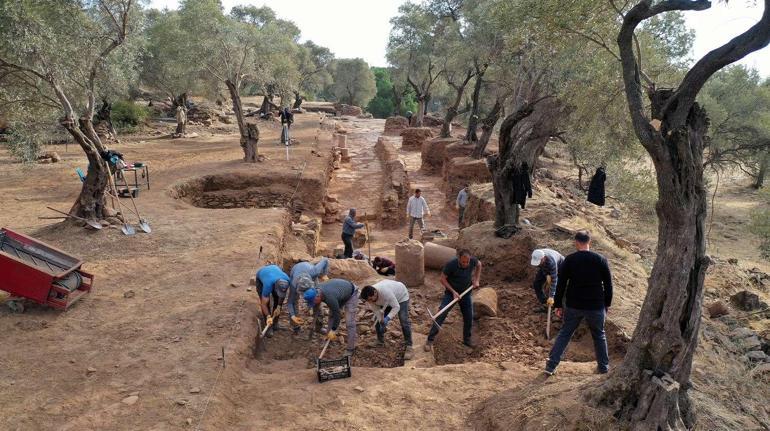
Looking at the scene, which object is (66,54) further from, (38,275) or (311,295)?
(311,295)

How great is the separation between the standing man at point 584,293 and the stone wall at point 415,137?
25355 millimetres

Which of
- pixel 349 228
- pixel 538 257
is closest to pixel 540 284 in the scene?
pixel 538 257

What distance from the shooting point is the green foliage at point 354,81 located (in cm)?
5294

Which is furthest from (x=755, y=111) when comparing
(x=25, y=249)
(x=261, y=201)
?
(x=25, y=249)

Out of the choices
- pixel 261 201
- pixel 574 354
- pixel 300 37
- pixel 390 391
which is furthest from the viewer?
pixel 300 37

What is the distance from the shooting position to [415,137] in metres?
30.5

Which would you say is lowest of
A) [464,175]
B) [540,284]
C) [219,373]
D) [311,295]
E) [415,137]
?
[219,373]

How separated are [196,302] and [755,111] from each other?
28.9 metres

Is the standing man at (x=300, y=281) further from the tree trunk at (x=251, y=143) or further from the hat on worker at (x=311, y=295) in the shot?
the tree trunk at (x=251, y=143)

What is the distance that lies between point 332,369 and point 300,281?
5.57 ft

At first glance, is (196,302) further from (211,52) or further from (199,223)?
(211,52)

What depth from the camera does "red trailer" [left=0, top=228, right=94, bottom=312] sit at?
6.94 m

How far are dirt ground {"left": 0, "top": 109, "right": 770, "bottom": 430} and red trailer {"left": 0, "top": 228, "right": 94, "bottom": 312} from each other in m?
0.22

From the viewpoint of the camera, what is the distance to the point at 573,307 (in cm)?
550
